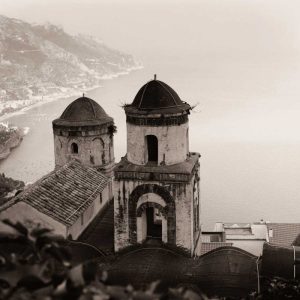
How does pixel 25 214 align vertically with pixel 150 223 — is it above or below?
above

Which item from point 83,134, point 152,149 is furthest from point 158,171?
point 83,134

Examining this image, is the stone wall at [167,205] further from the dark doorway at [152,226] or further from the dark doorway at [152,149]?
the dark doorway at [152,149]

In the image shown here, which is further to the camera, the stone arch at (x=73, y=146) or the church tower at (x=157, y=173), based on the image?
the stone arch at (x=73, y=146)

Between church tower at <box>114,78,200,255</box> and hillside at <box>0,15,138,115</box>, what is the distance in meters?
55.6

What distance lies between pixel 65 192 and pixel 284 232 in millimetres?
13446

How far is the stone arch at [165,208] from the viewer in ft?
45.0

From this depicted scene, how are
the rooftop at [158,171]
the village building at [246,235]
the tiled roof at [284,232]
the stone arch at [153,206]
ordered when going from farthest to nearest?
the tiled roof at [284,232]
the village building at [246,235]
the stone arch at [153,206]
the rooftop at [158,171]

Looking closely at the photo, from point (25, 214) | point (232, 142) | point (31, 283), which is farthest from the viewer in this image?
point (232, 142)

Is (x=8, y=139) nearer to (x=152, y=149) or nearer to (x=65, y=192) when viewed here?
(x=65, y=192)

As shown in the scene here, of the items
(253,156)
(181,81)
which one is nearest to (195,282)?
(253,156)

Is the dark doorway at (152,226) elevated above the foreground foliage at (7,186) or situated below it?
above

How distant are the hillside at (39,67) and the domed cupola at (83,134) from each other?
48571 millimetres

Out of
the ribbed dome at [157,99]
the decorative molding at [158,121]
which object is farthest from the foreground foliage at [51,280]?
the ribbed dome at [157,99]

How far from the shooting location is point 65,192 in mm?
15555
